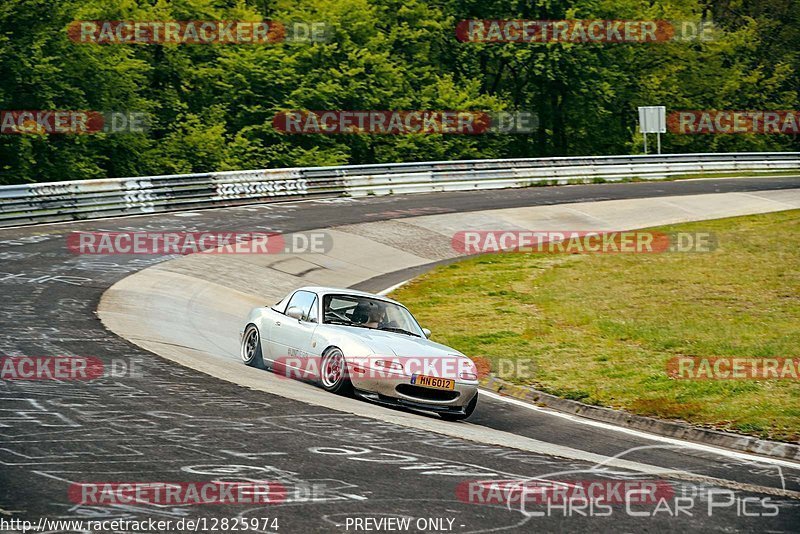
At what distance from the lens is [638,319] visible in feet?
60.5

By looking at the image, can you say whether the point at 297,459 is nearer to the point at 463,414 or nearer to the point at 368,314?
the point at 463,414

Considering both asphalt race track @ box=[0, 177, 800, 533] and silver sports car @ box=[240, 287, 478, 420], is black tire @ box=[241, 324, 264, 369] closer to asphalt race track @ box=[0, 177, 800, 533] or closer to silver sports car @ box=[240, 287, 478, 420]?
silver sports car @ box=[240, 287, 478, 420]

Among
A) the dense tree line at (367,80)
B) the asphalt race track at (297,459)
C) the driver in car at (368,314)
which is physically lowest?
the asphalt race track at (297,459)

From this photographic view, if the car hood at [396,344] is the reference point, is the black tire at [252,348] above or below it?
below

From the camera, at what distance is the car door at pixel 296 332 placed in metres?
13.0

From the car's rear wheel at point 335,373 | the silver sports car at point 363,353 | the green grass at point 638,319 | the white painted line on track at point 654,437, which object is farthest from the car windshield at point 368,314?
the green grass at point 638,319

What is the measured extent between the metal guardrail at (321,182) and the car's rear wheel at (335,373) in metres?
16.1

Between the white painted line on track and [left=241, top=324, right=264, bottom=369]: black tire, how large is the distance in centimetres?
320

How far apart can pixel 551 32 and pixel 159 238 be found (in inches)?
1350

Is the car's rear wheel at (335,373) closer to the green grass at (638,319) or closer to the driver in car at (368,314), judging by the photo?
the driver in car at (368,314)

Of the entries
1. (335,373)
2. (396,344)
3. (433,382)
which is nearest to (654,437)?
(433,382)

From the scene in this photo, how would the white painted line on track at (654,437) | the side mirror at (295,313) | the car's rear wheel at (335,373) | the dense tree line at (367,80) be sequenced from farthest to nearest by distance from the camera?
the dense tree line at (367,80) → the side mirror at (295,313) → the car's rear wheel at (335,373) → the white painted line on track at (654,437)

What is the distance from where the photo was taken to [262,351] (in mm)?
14086

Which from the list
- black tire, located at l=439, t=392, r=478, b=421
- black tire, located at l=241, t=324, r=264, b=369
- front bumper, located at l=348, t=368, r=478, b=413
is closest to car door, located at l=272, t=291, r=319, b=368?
black tire, located at l=241, t=324, r=264, b=369
